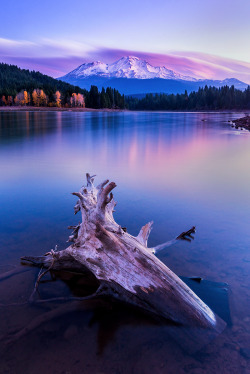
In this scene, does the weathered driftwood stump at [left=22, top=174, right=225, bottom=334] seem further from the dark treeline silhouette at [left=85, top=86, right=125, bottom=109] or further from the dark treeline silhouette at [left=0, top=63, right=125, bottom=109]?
the dark treeline silhouette at [left=85, top=86, right=125, bottom=109]

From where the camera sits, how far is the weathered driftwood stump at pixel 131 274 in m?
3.72

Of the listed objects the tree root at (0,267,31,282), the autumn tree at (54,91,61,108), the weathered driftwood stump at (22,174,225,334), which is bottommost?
the tree root at (0,267,31,282)

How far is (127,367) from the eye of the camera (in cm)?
329

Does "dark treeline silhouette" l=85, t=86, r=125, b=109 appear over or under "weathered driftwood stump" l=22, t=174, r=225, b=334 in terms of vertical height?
over

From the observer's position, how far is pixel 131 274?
392cm

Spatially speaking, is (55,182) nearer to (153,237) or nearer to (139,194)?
(139,194)

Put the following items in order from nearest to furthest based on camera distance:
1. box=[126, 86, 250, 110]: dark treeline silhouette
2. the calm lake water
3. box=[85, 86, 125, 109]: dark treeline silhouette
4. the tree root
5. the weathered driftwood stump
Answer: the calm lake water, the weathered driftwood stump, the tree root, box=[85, 86, 125, 109]: dark treeline silhouette, box=[126, 86, 250, 110]: dark treeline silhouette

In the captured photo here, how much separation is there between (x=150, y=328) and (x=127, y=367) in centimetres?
60

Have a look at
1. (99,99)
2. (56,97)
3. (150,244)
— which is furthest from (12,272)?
(99,99)

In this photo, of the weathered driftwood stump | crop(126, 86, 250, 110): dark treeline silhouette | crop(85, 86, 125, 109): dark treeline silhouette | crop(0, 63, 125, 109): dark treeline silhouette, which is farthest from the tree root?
crop(126, 86, 250, 110): dark treeline silhouette

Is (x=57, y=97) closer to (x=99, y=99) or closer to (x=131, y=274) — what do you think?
(x=99, y=99)

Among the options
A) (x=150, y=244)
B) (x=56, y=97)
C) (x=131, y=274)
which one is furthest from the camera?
(x=56, y=97)

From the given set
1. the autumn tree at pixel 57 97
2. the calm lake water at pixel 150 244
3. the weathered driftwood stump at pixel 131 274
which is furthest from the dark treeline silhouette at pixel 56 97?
the weathered driftwood stump at pixel 131 274

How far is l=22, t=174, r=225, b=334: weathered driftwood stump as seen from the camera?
372 cm
